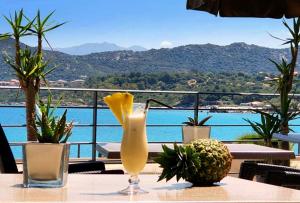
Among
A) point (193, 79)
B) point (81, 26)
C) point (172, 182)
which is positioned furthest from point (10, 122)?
point (81, 26)

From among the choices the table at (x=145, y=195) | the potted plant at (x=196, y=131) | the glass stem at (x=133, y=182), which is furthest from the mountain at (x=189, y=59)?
the glass stem at (x=133, y=182)

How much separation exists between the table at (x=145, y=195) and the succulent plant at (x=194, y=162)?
4cm

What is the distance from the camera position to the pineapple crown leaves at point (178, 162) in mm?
1883

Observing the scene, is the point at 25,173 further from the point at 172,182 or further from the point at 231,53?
the point at 231,53

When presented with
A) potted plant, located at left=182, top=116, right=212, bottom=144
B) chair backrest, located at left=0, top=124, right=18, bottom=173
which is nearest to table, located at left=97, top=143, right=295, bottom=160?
potted plant, located at left=182, top=116, right=212, bottom=144

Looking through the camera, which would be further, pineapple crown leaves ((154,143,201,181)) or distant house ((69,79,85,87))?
distant house ((69,79,85,87))

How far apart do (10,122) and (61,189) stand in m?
5.70

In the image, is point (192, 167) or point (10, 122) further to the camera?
point (10, 122)

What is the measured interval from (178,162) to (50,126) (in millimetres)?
381

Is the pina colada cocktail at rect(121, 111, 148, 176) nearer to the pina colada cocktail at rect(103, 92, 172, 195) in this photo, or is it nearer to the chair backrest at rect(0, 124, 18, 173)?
the pina colada cocktail at rect(103, 92, 172, 195)

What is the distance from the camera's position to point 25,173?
1787 mm

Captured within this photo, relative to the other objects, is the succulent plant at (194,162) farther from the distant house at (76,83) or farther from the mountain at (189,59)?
the mountain at (189,59)

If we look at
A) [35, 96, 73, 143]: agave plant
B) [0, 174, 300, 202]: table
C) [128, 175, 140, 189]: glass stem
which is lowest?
[0, 174, 300, 202]: table

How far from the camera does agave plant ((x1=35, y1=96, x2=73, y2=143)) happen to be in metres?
1.80
